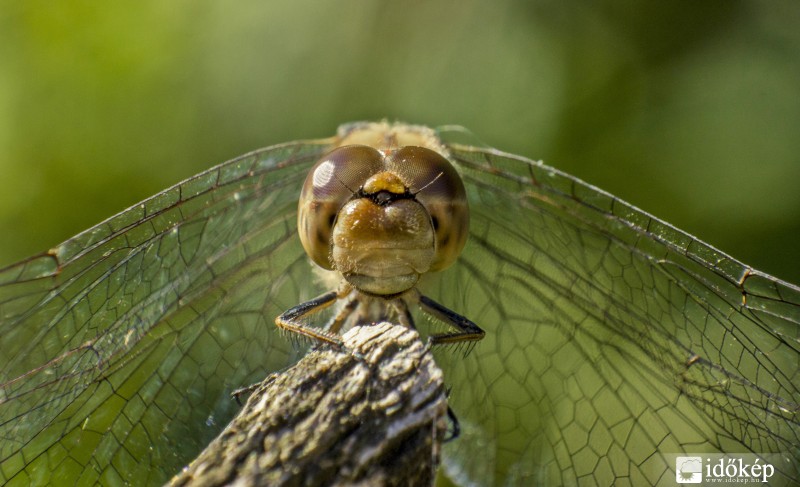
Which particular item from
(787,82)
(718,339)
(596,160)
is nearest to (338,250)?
(718,339)

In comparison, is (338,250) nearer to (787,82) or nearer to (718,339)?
(718,339)

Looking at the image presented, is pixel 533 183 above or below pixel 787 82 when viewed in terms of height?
below

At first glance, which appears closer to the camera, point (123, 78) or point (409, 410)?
point (409, 410)

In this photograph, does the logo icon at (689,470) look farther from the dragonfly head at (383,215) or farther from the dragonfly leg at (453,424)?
the dragonfly head at (383,215)

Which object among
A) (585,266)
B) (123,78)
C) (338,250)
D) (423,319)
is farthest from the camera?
(123,78)

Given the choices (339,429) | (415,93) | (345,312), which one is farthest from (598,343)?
(339,429)

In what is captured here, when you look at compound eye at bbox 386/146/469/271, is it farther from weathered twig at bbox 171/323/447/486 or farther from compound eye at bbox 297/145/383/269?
weathered twig at bbox 171/323/447/486
